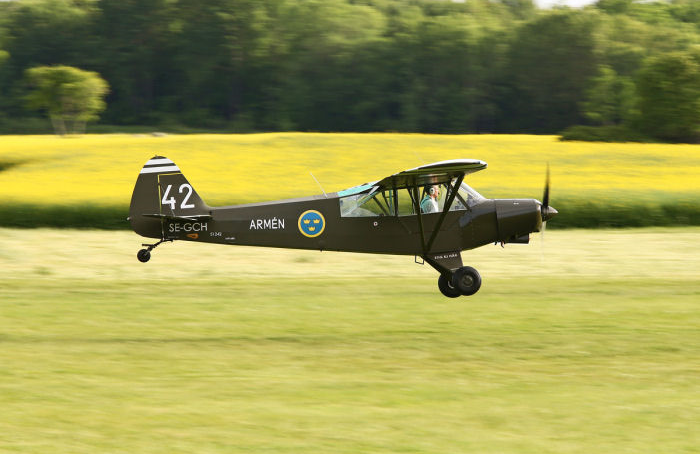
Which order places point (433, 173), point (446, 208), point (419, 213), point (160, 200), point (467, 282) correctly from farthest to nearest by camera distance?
point (160, 200) < point (467, 282) < point (419, 213) < point (446, 208) < point (433, 173)

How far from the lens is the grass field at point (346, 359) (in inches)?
380

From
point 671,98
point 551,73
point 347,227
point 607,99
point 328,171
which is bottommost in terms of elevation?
point 347,227

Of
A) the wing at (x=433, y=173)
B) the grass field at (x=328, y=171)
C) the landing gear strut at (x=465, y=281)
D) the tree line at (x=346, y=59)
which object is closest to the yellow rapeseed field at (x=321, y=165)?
the grass field at (x=328, y=171)

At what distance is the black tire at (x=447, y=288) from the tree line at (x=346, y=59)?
166ft

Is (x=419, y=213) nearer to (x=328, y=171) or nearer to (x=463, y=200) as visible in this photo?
(x=463, y=200)

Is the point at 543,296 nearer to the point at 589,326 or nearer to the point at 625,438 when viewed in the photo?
the point at 589,326

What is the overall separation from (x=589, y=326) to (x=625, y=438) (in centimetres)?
620

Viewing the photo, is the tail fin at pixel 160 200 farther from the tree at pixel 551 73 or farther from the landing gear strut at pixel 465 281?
the tree at pixel 551 73

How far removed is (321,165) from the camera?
4056 centimetres

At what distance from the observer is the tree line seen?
8512 cm

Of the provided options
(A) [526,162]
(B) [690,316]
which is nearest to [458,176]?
(B) [690,316]

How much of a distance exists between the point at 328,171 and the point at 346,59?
5816 cm

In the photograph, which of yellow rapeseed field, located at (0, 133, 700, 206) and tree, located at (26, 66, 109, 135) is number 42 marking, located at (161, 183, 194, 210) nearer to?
yellow rapeseed field, located at (0, 133, 700, 206)

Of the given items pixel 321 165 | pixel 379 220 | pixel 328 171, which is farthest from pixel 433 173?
pixel 321 165
